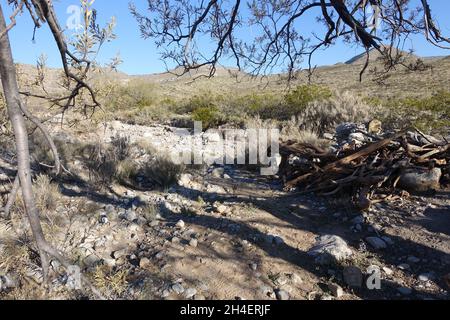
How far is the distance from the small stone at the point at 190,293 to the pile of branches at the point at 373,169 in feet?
6.92

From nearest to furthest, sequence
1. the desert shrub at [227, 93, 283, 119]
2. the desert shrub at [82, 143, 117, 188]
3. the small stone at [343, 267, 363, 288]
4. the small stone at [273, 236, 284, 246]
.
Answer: the small stone at [343, 267, 363, 288]
the small stone at [273, 236, 284, 246]
the desert shrub at [82, 143, 117, 188]
the desert shrub at [227, 93, 283, 119]

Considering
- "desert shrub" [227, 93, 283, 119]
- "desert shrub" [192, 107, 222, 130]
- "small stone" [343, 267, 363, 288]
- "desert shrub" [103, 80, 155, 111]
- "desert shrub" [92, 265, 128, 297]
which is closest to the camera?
"desert shrub" [92, 265, 128, 297]

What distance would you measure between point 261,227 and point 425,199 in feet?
6.11

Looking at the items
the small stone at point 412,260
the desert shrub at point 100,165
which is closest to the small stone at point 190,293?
the small stone at point 412,260

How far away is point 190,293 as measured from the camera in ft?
9.05

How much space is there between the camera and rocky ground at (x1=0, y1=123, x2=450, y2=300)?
9.41ft

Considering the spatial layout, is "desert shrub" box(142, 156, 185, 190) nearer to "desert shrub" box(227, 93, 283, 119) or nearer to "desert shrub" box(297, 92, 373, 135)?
"desert shrub" box(297, 92, 373, 135)

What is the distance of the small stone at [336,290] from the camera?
2822mm

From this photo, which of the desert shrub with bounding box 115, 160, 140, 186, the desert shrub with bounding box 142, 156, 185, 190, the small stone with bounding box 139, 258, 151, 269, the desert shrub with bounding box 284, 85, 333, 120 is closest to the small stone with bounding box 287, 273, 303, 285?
the small stone with bounding box 139, 258, 151, 269

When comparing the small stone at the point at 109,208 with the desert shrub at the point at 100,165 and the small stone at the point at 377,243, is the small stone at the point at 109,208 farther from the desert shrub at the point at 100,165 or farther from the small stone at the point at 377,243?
the small stone at the point at 377,243

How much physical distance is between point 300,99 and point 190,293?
9.31 meters

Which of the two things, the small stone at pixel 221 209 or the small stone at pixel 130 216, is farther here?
the small stone at pixel 221 209

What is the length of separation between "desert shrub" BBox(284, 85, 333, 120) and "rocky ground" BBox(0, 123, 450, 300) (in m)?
6.39
